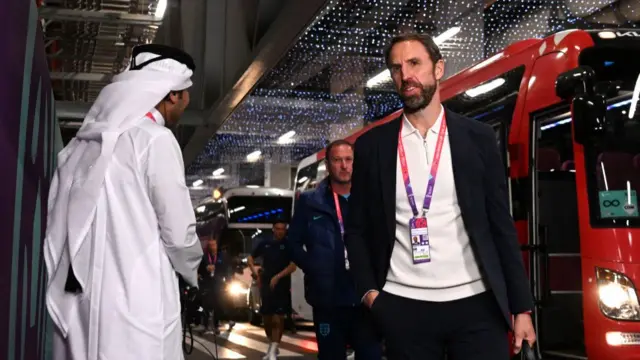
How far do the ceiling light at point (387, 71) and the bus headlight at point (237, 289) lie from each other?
606 cm

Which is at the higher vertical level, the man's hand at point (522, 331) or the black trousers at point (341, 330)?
the man's hand at point (522, 331)

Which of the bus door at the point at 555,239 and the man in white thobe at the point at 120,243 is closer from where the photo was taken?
the man in white thobe at the point at 120,243

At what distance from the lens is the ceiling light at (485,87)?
919cm

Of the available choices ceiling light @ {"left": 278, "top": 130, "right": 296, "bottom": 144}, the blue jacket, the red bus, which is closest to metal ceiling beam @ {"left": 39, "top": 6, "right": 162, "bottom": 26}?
the red bus

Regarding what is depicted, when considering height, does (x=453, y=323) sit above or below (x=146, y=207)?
below

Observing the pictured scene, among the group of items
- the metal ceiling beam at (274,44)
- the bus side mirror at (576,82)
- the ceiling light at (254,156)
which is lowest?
the bus side mirror at (576,82)

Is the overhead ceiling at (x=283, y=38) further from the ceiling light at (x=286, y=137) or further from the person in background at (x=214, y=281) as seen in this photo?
the ceiling light at (x=286, y=137)

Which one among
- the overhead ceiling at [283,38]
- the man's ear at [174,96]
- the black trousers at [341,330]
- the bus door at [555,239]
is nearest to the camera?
the man's ear at [174,96]

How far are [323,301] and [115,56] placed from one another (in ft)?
30.7

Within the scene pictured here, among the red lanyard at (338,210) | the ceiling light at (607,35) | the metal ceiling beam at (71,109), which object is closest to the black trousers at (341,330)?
the red lanyard at (338,210)

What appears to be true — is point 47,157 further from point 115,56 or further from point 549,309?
point 115,56

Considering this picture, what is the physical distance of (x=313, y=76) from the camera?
17.5 m

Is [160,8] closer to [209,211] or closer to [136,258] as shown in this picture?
[136,258]

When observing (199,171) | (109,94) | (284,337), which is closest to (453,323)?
(109,94)
